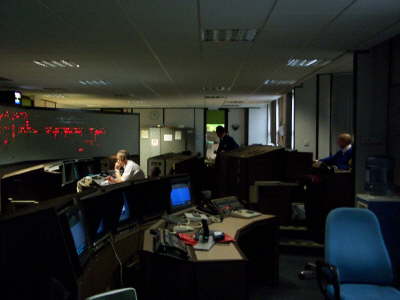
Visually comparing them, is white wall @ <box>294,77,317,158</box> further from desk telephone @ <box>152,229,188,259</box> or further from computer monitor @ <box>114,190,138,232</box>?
desk telephone @ <box>152,229,188,259</box>

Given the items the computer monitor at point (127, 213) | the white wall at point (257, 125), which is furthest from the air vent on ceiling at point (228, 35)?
the white wall at point (257, 125)

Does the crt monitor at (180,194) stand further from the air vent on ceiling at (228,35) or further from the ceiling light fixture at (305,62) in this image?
the ceiling light fixture at (305,62)

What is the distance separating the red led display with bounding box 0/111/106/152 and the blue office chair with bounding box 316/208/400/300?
3.94 m

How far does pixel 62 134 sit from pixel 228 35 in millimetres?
3135

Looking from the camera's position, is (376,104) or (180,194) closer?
(180,194)

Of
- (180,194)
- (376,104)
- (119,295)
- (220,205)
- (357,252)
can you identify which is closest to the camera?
(119,295)

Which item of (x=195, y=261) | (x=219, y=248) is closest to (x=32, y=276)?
(x=195, y=261)

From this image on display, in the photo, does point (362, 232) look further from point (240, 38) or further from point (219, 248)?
point (240, 38)

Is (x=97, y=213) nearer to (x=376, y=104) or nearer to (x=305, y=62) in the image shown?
(x=376, y=104)

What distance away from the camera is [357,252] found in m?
2.62

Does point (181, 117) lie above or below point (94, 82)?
below

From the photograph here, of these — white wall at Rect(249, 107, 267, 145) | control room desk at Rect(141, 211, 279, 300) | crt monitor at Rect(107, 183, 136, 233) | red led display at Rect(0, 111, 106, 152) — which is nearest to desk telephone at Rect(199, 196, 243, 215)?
crt monitor at Rect(107, 183, 136, 233)

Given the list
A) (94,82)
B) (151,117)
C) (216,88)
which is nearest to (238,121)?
(151,117)

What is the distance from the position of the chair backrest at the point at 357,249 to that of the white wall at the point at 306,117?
5510 mm
